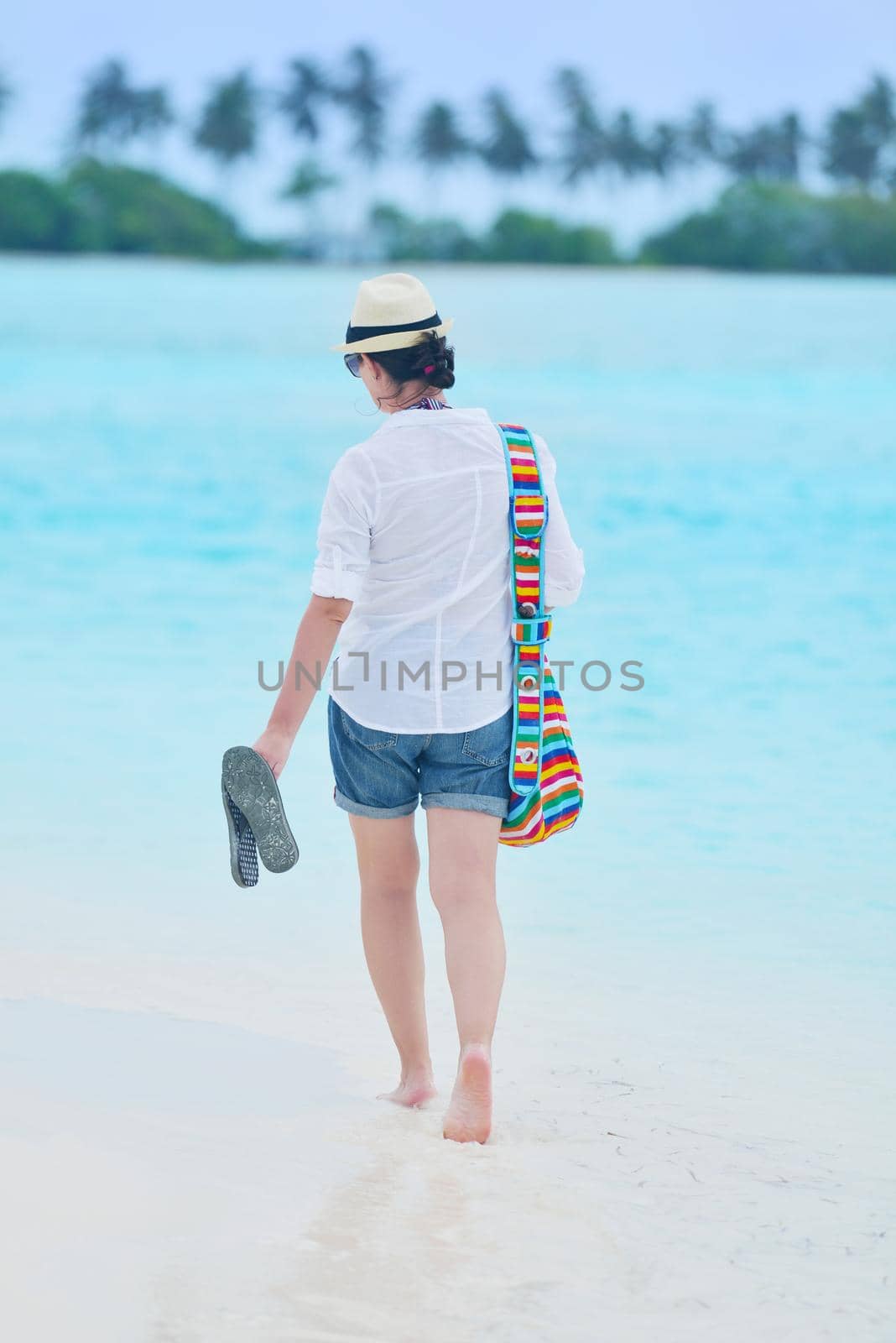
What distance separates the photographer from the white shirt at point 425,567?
8.57 ft

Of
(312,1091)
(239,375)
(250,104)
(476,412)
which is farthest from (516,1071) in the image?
(250,104)

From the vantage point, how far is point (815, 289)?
67.1 m

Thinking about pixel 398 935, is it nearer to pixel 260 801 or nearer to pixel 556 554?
pixel 260 801

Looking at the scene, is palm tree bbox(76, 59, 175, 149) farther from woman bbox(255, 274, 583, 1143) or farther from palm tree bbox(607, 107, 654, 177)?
woman bbox(255, 274, 583, 1143)

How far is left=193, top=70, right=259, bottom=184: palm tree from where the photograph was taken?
87500 mm

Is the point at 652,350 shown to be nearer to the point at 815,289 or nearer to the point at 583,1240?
the point at 815,289

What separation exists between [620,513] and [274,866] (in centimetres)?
1231

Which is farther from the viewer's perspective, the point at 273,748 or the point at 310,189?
the point at 310,189

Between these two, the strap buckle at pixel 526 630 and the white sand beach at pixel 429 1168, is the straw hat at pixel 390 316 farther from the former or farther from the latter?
the white sand beach at pixel 429 1168

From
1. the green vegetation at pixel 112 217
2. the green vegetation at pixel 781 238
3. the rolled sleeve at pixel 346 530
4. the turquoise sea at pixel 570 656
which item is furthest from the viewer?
the green vegetation at pixel 781 238

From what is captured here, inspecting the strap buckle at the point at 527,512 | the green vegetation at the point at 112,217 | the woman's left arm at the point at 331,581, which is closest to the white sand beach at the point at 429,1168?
the woman's left arm at the point at 331,581

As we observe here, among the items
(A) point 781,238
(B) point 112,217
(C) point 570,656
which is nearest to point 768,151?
(A) point 781,238

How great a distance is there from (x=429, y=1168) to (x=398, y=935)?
0.39 metres

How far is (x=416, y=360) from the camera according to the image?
2.68 m
